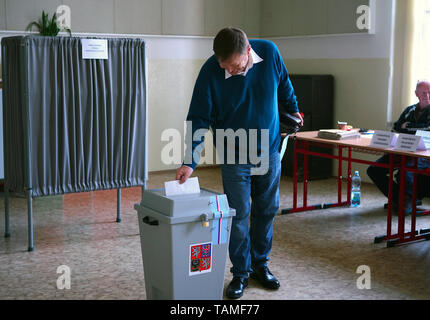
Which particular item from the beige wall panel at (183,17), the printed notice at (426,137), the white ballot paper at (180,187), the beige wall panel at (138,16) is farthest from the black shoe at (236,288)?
the beige wall panel at (183,17)

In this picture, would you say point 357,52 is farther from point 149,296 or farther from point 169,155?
point 149,296

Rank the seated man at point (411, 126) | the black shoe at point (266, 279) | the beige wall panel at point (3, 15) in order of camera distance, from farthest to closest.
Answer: the beige wall panel at point (3, 15)
the seated man at point (411, 126)
the black shoe at point (266, 279)

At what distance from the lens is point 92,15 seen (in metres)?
6.56

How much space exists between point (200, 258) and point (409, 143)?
86.2 inches

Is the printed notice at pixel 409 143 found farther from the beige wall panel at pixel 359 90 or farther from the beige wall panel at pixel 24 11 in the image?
the beige wall panel at pixel 24 11

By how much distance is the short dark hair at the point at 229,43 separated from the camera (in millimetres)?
2902

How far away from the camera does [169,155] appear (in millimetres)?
7375

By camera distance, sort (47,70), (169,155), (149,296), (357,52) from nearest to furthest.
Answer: (149,296) < (47,70) < (357,52) < (169,155)

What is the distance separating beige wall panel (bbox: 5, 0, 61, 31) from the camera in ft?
19.9

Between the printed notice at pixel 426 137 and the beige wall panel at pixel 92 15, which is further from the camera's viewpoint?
the beige wall panel at pixel 92 15

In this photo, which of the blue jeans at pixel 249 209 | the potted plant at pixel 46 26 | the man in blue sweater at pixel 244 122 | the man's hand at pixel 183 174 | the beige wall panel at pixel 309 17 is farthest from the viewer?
Result: the beige wall panel at pixel 309 17

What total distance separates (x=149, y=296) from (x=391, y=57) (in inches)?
170

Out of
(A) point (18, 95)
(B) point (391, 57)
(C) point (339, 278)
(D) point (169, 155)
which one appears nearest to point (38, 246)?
(A) point (18, 95)

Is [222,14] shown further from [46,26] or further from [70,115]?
[70,115]
